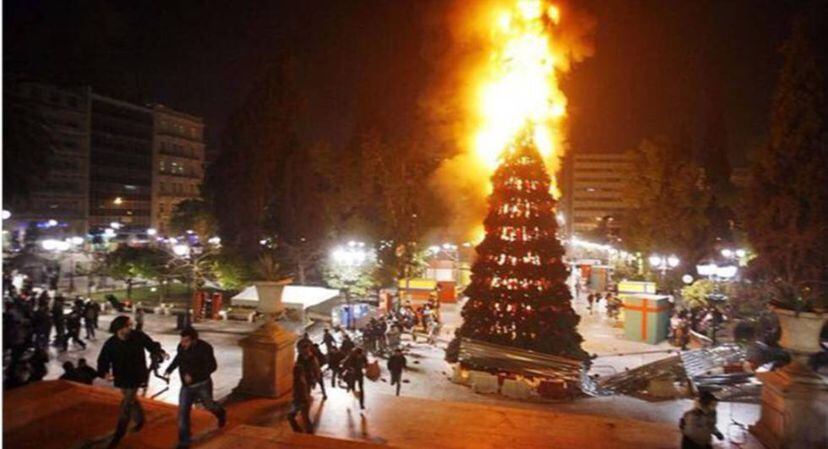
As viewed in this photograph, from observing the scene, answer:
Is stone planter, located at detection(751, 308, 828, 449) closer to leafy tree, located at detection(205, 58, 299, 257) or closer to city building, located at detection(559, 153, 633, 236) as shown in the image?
leafy tree, located at detection(205, 58, 299, 257)

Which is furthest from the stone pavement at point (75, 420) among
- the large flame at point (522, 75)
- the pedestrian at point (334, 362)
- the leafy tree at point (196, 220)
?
the leafy tree at point (196, 220)

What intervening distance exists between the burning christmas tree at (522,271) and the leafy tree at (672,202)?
2200cm

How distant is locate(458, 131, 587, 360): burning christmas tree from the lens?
16.4 meters

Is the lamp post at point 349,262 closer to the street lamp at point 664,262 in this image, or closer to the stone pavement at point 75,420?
the stone pavement at point 75,420

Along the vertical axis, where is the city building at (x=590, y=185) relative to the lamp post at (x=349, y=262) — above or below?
above

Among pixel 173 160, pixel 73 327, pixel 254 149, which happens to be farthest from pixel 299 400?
pixel 173 160

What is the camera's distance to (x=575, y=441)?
853 centimetres

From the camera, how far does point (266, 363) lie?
9.47m

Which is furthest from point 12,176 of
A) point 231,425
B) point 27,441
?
point 231,425

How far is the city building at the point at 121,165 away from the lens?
63.7 meters

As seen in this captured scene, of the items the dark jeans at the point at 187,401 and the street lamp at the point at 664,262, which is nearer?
the dark jeans at the point at 187,401

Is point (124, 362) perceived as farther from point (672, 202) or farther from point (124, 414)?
point (672, 202)

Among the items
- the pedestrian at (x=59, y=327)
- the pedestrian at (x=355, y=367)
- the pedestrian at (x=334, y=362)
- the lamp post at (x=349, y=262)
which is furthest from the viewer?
the lamp post at (x=349, y=262)

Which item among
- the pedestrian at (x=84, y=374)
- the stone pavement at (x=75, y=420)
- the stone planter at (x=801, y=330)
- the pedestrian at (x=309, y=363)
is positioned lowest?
the pedestrian at (x=84, y=374)
